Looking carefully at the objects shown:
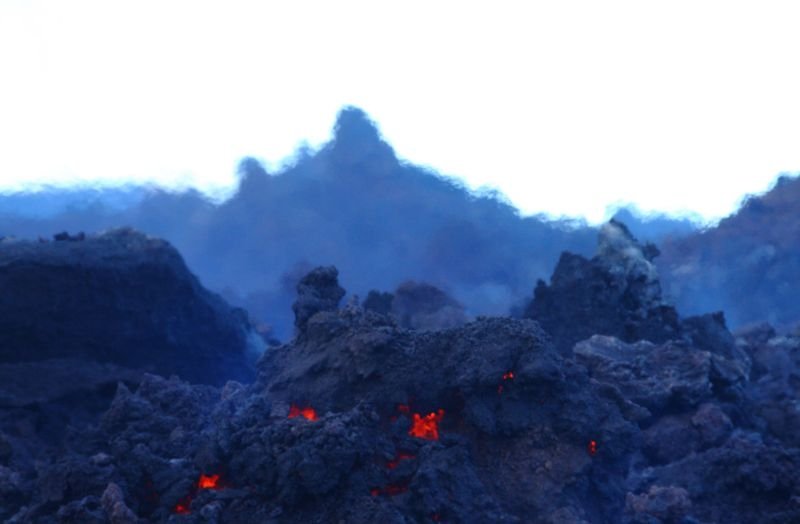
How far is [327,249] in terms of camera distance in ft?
121

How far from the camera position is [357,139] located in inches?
1489

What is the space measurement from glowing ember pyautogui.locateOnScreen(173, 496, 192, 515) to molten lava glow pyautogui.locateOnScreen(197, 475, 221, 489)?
0.16m

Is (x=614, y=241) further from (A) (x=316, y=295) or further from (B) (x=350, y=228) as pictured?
(B) (x=350, y=228)

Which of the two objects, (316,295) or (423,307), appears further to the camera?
(423,307)

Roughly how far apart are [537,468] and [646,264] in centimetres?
747

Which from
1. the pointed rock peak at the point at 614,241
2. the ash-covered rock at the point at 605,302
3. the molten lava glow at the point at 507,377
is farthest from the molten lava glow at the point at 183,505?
the pointed rock peak at the point at 614,241

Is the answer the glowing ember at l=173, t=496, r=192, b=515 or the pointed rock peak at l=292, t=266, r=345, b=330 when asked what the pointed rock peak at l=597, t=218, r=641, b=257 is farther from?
the glowing ember at l=173, t=496, r=192, b=515

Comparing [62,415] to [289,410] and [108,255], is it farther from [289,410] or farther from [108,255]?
[289,410]

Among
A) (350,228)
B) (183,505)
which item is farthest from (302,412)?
(350,228)

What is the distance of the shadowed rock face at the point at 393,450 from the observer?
20.3 ft

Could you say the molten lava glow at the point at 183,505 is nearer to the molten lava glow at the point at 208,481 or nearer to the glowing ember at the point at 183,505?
the glowing ember at the point at 183,505

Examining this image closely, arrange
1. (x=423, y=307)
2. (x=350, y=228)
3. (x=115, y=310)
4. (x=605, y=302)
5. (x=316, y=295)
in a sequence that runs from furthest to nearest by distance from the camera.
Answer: (x=350, y=228)
(x=423, y=307)
(x=605, y=302)
(x=115, y=310)
(x=316, y=295)

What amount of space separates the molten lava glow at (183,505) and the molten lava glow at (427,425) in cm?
209

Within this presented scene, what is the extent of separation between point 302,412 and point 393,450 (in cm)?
158
